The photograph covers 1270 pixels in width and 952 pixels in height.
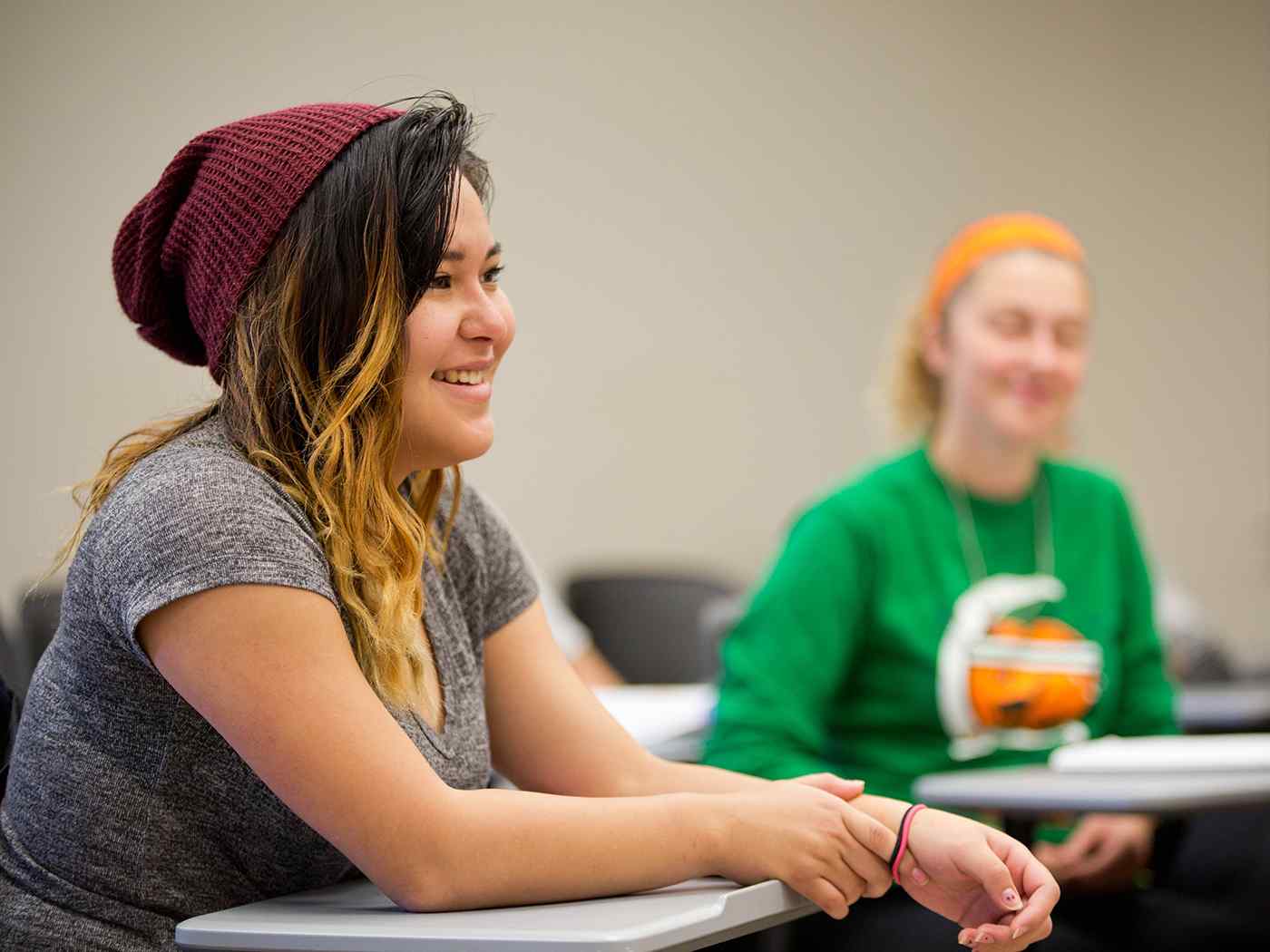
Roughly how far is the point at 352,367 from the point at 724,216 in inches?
134

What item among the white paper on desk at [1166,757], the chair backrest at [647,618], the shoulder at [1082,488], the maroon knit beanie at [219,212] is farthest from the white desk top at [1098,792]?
the chair backrest at [647,618]

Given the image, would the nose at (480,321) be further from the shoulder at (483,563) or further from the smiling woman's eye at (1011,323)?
the smiling woman's eye at (1011,323)

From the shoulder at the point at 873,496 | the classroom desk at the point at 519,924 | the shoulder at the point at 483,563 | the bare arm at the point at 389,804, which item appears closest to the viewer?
the classroom desk at the point at 519,924

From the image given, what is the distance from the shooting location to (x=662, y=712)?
2250mm

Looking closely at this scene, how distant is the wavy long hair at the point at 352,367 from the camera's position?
1.19 meters

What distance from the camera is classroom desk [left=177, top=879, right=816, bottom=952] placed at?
0.92 metres

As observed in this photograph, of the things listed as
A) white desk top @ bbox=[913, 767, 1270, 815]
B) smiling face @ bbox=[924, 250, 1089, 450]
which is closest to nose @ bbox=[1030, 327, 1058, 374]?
smiling face @ bbox=[924, 250, 1089, 450]

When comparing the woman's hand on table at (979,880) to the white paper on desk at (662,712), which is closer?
the woman's hand on table at (979,880)

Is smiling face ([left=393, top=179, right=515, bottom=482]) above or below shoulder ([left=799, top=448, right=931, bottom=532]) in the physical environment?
above

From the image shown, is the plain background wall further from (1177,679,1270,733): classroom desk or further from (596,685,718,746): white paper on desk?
(596,685,718,746): white paper on desk

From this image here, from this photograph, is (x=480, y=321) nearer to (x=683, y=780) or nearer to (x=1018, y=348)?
(x=683, y=780)

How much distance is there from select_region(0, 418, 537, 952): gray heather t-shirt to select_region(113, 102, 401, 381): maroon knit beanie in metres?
0.13

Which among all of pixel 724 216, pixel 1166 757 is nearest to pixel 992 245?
pixel 1166 757

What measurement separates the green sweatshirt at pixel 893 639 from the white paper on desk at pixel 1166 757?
0.71 feet
